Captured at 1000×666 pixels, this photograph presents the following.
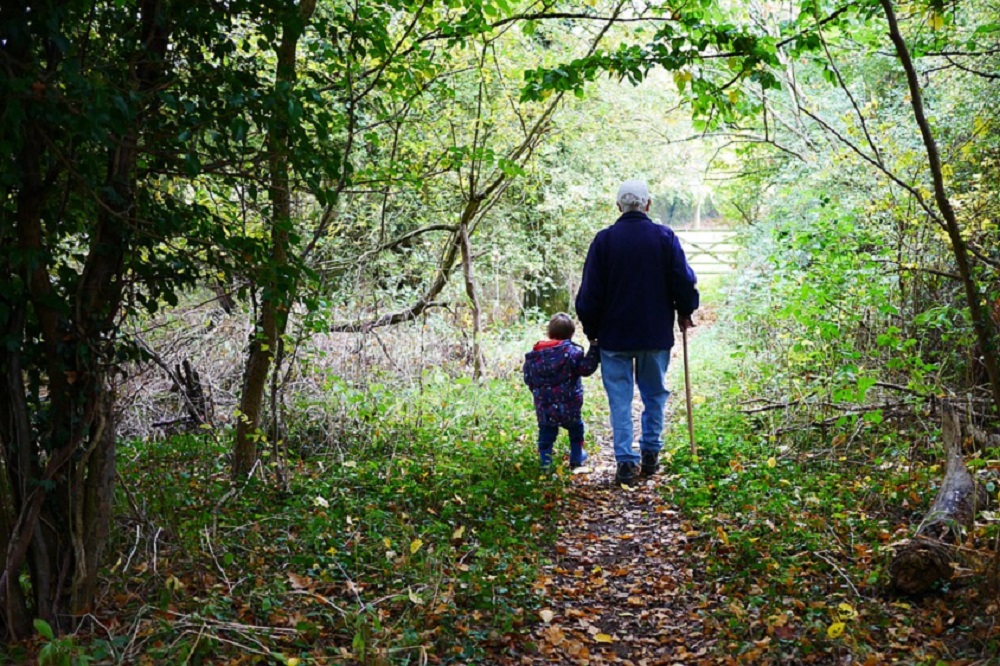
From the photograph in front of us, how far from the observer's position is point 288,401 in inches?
293

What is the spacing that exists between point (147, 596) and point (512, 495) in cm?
282

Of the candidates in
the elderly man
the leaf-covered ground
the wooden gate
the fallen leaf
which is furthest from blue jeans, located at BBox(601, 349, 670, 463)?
the wooden gate

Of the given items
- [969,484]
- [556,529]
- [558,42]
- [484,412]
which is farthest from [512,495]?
[558,42]

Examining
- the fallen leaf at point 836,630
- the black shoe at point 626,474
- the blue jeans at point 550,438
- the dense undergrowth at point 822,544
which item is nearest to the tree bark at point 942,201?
the dense undergrowth at point 822,544

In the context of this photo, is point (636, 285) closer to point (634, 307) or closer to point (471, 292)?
point (634, 307)

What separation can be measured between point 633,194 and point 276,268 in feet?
12.7

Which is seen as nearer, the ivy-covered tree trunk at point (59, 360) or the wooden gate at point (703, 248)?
the ivy-covered tree trunk at point (59, 360)

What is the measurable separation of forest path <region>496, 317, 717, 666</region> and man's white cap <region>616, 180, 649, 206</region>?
2.31 m

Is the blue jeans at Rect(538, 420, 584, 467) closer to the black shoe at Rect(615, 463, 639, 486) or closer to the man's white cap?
the black shoe at Rect(615, 463, 639, 486)

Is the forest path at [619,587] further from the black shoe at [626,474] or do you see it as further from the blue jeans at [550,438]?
the blue jeans at [550,438]

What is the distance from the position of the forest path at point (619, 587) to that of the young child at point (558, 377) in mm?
522

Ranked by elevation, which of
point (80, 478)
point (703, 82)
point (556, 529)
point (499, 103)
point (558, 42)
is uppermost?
point (558, 42)

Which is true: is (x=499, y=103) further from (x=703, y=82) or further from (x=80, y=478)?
(x=80, y=478)

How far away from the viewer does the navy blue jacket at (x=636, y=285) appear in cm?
668
